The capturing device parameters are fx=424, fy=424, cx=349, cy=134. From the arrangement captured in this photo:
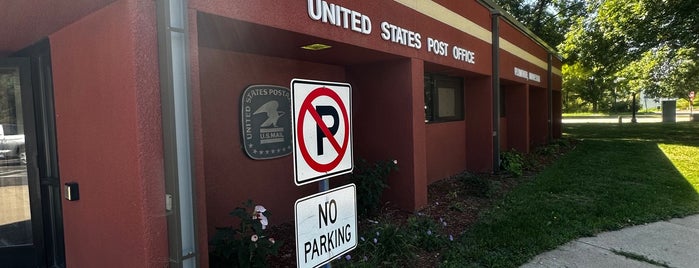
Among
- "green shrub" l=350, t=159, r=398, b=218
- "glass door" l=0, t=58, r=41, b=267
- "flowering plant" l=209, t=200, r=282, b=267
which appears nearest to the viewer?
Answer: "flowering plant" l=209, t=200, r=282, b=267

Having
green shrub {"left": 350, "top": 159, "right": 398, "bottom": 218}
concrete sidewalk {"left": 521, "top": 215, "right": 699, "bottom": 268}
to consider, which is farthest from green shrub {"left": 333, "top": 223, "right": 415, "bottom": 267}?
concrete sidewalk {"left": 521, "top": 215, "right": 699, "bottom": 268}

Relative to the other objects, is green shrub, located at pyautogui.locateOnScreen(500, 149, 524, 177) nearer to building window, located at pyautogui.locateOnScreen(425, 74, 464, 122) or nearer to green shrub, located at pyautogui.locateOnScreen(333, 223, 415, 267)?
building window, located at pyautogui.locateOnScreen(425, 74, 464, 122)

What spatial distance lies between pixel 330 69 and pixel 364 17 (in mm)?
1323

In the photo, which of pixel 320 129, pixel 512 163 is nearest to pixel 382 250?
pixel 320 129

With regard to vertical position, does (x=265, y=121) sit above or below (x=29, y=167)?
above

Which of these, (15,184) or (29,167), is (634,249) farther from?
(15,184)

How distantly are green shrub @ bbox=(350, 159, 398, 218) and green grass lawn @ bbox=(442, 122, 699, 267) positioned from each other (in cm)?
113

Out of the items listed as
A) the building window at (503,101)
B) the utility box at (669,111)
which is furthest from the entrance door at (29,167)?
the utility box at (669,111)

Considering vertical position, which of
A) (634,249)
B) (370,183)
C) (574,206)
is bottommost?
(634,249)

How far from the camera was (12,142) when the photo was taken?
162 inches

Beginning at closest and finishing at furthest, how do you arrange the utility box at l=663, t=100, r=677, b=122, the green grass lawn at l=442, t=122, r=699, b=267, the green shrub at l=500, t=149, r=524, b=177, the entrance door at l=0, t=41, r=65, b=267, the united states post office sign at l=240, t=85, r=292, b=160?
the entrance door at l=0, t=41, r=65, b=267, the green grass lawn at l=442, t=122, r=699, b=267, the united states post office sign at l=240, t=85, r=292, b=160, the green shrub at l=500, t=149, r=524, b=177, the utility box at l=663, t=100, r=677, b=122

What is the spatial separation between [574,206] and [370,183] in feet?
10.5

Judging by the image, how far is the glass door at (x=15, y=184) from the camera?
13.1 ft

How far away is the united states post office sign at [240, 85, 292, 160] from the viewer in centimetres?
471
